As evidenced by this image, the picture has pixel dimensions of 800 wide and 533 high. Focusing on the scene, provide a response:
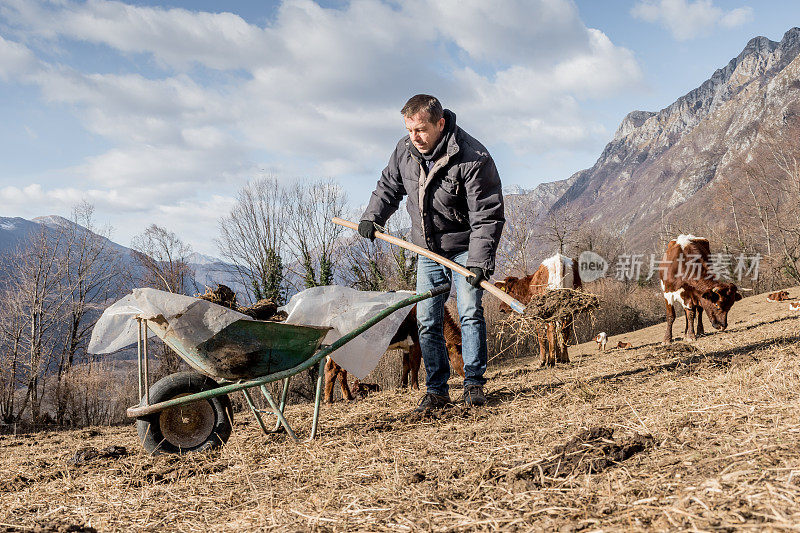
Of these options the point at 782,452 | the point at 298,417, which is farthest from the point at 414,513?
the point at 298,417

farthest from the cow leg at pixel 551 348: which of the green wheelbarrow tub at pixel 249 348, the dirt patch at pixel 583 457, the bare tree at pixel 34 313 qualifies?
the bare tree at pixel 34 313

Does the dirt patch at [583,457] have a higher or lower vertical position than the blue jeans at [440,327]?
lower

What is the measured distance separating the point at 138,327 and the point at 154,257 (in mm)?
39546

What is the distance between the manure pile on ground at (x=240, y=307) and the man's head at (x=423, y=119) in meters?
1.64

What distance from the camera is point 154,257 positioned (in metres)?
39.1

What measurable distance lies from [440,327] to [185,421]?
2.04 m

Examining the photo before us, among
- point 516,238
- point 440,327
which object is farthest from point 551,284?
point 516,238

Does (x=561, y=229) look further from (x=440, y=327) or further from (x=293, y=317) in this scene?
(x=293, y=317)

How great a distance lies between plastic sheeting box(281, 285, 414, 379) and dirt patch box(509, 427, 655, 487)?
1817mm

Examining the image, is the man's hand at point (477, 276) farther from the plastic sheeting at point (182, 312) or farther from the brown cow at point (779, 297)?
the brown cow at point (779, 297)

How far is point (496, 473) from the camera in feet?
7.02

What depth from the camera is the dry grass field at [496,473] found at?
5.26 feet

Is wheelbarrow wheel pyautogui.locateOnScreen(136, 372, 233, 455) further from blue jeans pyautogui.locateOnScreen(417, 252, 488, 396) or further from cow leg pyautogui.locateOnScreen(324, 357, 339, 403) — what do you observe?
cow leg pyautogui.locateOnScreen(324, 357, 339, 403)

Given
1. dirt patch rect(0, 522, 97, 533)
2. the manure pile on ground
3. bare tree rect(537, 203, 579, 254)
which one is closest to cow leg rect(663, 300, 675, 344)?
the manure pile on ground
